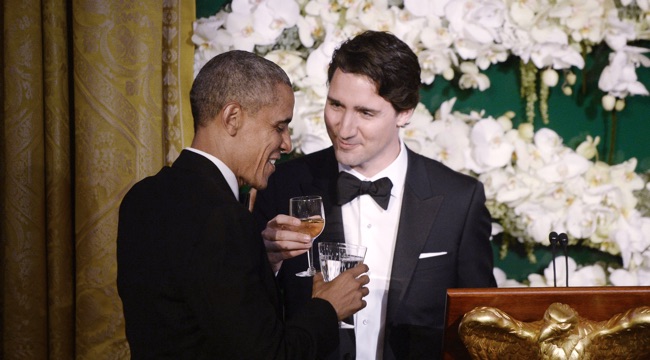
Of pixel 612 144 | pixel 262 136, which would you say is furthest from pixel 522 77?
pixel 262 136

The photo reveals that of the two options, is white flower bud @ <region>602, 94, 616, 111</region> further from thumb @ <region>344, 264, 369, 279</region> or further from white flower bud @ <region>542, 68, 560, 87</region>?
thumb @ <region>344, 264, 369, 279</region>

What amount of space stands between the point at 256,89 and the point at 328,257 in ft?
2.12

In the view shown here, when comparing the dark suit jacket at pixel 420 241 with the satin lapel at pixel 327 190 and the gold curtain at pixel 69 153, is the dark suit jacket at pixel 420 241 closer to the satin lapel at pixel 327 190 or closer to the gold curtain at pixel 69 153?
the satin lapel at pixel 327 190

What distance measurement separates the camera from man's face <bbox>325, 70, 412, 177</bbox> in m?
2.54

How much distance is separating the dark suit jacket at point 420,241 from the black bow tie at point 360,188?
0.19 ft

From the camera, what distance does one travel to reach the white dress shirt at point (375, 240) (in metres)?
2.54

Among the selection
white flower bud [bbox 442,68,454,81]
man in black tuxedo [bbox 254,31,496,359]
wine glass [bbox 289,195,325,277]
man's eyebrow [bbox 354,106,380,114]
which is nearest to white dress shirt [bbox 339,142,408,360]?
man in black tuxedo [bbox 254,31,496,359]

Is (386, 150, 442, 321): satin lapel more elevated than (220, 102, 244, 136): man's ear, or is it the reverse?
(220, 102, 244, 136): man's ear

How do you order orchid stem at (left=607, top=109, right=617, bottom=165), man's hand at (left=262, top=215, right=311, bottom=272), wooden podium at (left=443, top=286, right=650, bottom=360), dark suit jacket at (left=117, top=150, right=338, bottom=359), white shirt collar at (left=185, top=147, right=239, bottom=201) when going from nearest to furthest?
1. dark suit jacket at (left=117, top=150, right=338, bottom=359)
2. wooden podium at (left=443, top=286, right=650, bottom=360)
3. white shirt collar at (left=185, top=147, right=239, bottom=201)
4. man's hand at (left=262, top=215, right=311, bottom=272)
5. orchid stem at (left=607, top=109, right=617, bottom=165)

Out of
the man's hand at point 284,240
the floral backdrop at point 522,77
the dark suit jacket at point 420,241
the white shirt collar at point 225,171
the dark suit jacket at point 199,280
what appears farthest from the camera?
the floral backdrop at point 522,77

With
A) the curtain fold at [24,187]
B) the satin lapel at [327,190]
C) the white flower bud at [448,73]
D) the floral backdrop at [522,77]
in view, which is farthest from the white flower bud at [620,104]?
the curtain fold at [24,187]

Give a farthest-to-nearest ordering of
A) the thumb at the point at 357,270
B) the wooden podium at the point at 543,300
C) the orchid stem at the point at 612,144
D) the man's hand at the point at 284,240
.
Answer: the orchid stem at the point at 612,144
the man's hand at the point at 284,240
the thumb at the point at 357,270
the wooden podium at the point at 543,300

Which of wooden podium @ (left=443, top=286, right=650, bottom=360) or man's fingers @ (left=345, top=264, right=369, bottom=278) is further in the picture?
man's fingers @ (left=345, top=264, right=369, bottom=278)

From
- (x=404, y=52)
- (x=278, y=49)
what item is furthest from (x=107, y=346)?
(x=404, y=52)
